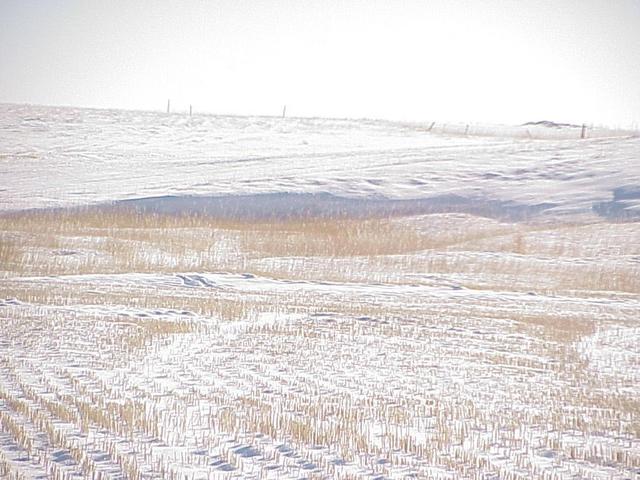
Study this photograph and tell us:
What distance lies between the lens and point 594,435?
7719mm

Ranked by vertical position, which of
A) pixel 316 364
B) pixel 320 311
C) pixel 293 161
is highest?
pixel 293 161

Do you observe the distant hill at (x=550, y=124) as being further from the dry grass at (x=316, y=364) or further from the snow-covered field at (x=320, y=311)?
the dry grass at (x=316, y=364)

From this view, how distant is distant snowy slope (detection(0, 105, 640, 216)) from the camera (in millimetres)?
28609

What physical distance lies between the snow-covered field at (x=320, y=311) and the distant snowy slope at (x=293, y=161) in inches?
6.8

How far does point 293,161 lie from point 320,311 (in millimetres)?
20927

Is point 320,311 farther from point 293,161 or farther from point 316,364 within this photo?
point 293,161

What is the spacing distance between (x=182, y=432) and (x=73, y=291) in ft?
28.8

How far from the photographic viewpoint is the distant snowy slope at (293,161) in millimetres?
28609

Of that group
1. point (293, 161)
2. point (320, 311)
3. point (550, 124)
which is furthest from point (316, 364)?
point (550, 124)

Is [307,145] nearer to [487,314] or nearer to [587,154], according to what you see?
[587,154]

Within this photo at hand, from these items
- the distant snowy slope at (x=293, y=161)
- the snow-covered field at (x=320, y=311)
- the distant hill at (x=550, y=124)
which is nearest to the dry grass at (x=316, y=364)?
the snow-covered field at (x=320, y=311)

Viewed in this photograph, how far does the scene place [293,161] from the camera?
35.1 metres

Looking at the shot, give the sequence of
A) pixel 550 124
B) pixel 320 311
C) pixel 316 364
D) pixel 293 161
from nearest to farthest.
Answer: pixel 316 364
pixel 320 311
pixel 293 161
pixel 550 124

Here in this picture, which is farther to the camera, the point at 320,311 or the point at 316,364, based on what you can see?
the point at 320,311
